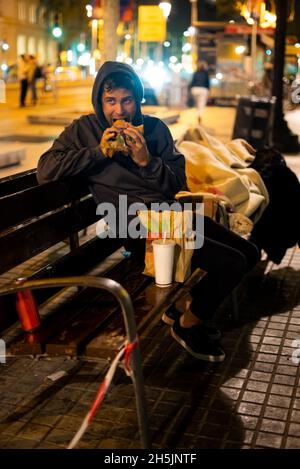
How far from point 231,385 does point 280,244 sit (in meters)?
2.21

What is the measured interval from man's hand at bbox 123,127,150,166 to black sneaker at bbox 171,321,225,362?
3.67 feet

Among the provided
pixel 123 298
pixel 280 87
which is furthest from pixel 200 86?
pixel 123 298

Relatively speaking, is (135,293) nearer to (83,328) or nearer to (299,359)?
(83,328)

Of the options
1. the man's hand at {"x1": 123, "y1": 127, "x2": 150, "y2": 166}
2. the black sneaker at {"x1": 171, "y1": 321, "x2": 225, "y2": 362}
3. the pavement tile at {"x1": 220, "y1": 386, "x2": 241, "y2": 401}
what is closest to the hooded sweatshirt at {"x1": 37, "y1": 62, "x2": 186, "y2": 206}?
the man's hand at {"x1": 123, "y1": 127, "x2": 150, "y2": 166}

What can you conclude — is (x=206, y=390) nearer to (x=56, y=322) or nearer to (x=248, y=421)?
(x=248, y=421)

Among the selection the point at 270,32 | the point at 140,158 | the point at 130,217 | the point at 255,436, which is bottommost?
the point at 255,436

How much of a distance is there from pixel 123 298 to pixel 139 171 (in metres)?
1.80

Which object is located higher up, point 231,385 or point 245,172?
point 245,172

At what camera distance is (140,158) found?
4.23 m

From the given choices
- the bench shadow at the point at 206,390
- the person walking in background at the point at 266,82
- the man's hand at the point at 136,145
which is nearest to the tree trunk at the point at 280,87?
the bench shadow at the point at 206,390

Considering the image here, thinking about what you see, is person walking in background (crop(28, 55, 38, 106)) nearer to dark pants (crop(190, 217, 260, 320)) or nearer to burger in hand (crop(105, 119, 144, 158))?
burger in hand (crop(105, 119, 144, 158))

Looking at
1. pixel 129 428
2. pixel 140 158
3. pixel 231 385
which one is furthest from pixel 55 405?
pixel 140 158

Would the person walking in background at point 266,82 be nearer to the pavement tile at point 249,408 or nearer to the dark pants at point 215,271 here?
the dark pants at point 215,271

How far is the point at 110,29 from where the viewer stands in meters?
9.92
